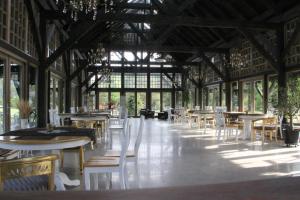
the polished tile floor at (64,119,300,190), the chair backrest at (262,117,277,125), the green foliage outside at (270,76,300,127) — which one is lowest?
the polished tile floor at (64,119,300,190)

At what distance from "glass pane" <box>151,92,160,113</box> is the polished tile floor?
1474 centimetres

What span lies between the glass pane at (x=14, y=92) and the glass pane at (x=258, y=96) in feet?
26.9

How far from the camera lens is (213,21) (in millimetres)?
9547

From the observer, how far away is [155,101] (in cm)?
2348

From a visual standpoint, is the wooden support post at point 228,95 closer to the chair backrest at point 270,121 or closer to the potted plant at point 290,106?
the chair backrest at point 270,121

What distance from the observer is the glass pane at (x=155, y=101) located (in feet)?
76.6

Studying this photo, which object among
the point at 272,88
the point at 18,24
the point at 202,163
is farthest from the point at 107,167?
the point at 272,88

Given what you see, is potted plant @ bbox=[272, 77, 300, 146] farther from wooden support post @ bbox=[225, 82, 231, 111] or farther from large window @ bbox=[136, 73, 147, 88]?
large window @ bbox=[136, 73, 147, 88]

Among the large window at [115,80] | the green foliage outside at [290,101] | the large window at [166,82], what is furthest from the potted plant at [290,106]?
the large window at [115,80]

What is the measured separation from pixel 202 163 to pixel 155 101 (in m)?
17.7

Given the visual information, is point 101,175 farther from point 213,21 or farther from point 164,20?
point 213,21

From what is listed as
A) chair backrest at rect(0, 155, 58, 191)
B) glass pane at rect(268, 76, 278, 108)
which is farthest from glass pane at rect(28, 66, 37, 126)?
glass pane at rect(268, 76, 278, 108)

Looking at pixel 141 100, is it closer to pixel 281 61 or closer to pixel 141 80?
pixel 141 80

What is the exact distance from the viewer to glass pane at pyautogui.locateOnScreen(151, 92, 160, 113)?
76.6 feet
